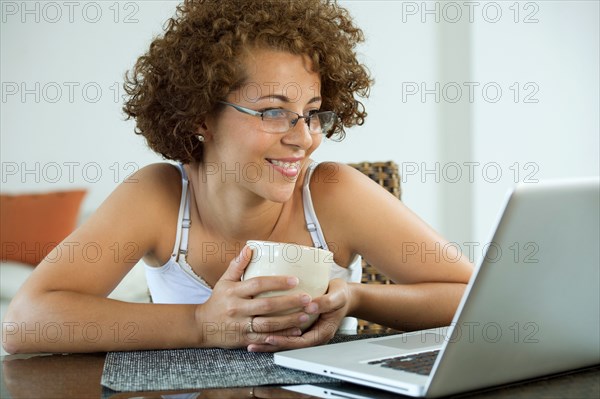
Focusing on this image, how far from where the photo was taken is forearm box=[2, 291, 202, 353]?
1111 mm

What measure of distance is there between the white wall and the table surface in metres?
2.43

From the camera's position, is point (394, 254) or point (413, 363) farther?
point (394, 254)

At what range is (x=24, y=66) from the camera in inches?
127

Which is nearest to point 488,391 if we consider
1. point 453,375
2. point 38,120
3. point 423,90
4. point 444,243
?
point 453,375

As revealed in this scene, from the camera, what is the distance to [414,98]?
3.74 metres

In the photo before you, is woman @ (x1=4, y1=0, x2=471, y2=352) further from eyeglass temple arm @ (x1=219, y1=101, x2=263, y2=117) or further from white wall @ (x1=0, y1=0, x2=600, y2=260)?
white wall @ (x1=0, y1=0, x2=600, y2=260)

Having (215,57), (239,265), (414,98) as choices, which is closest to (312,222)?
(215,57)

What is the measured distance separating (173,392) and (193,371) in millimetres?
108

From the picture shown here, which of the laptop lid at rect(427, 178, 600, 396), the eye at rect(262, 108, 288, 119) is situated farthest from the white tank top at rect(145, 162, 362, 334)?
the laptop lid at rect(427, 178, 600, 396)

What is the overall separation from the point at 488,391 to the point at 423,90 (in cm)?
306

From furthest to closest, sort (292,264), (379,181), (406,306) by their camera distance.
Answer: (379,181)
(406,306)
(292,264)

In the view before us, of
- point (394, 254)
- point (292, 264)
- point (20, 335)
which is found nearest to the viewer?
point (292, 264)

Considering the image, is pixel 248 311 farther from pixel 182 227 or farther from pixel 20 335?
pixel 182 227

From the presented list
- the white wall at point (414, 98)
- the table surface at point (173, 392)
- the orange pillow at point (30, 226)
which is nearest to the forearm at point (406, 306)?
the table surface at point (173, 392)
